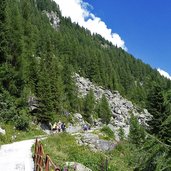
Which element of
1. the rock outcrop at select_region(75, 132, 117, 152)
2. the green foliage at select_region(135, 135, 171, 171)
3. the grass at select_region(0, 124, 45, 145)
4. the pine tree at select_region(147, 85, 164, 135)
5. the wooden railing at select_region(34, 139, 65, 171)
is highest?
the pine tree at select_region(147, 85, 164, 135)

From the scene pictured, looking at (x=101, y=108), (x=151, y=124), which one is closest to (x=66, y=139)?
(x=151, y=124)

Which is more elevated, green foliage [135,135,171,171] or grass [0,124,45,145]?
grass [0,124,45,145]

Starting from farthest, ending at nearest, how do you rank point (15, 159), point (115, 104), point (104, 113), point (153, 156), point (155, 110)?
point (115, 104) → point (104, 113) → point (155, 110) → point (15, 159) → point (153, 156)

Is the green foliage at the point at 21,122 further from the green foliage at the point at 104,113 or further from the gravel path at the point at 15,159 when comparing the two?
the green foliage at the point at 104,113

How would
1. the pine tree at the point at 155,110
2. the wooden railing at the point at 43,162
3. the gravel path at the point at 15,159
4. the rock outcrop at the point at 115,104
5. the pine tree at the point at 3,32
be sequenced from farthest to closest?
the rock outcrop at the point at 115,104
the pine tree at the point at 3,32
the pine tree at the point at 155,110
the gravel path at the point at 15,159
the wooden railing at the point at 43,162

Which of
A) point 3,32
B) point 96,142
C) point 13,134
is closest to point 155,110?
point 96,142

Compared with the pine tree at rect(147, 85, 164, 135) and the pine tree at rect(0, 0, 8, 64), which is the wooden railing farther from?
the pine tree at rect(0, 0, 8, 64)

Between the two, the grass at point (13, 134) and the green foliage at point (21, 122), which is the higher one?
the green foliage at point (21, 122)

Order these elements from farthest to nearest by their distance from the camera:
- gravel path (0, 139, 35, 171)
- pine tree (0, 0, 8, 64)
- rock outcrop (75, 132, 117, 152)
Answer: pine tree (0, 0, 8, 64), rock outcrop (75, 132, 117, 152), gravel path (0, 139, 35, 171)

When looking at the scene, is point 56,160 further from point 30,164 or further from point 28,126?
point 28,126

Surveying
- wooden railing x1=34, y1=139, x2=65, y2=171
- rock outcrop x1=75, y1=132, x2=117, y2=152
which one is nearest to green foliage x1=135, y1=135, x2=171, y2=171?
wooden railing x1=34, y1=139, x2=65, y2=171

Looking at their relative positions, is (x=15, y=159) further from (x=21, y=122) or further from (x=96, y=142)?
(x=21, y=122)

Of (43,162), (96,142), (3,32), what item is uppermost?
(3,32)

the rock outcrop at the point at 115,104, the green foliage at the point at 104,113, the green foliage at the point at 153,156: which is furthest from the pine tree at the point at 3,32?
the rock outcrop at the point at 115,104
